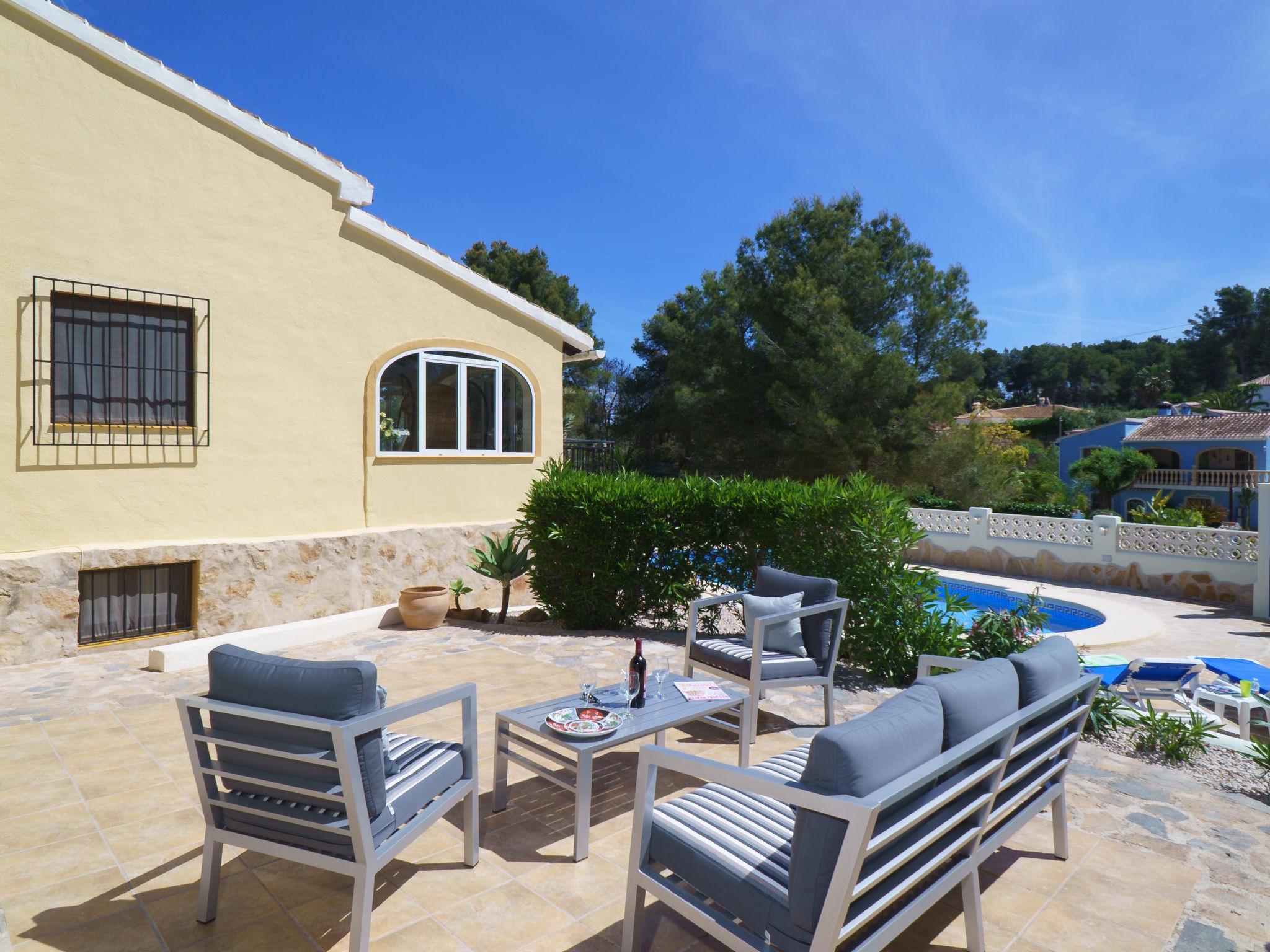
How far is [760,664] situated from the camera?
4820 mm

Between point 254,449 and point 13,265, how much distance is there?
8.65 feet

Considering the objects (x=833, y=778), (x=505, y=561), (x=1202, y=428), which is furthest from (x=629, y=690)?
(x=1202, y=428)

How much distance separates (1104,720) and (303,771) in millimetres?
5282

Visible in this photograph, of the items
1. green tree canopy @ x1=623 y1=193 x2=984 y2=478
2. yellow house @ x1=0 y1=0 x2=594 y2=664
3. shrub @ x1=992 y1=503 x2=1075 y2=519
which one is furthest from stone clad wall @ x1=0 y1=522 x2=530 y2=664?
shrub @ x1=992 y1=503 x2=1075 y2=519

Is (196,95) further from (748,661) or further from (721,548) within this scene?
(748,661)

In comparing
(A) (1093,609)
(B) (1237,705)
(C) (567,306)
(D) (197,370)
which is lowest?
(A) (1093,609)

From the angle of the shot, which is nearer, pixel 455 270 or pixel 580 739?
pixel 580 739

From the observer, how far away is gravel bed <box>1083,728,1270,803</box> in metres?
4.38

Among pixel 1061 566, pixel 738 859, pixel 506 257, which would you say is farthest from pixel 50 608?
pixel 506 257

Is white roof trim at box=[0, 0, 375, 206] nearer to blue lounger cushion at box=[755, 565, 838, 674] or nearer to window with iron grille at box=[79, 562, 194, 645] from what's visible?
window with iron grille at box=[79, 562, 194, 645]

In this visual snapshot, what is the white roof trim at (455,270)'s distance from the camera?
9227 millimetres

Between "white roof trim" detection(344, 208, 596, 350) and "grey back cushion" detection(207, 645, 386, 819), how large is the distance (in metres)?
7.73

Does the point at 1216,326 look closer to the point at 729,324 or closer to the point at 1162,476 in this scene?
the point at 1162,476

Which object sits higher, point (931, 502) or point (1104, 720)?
point (931, 502)
